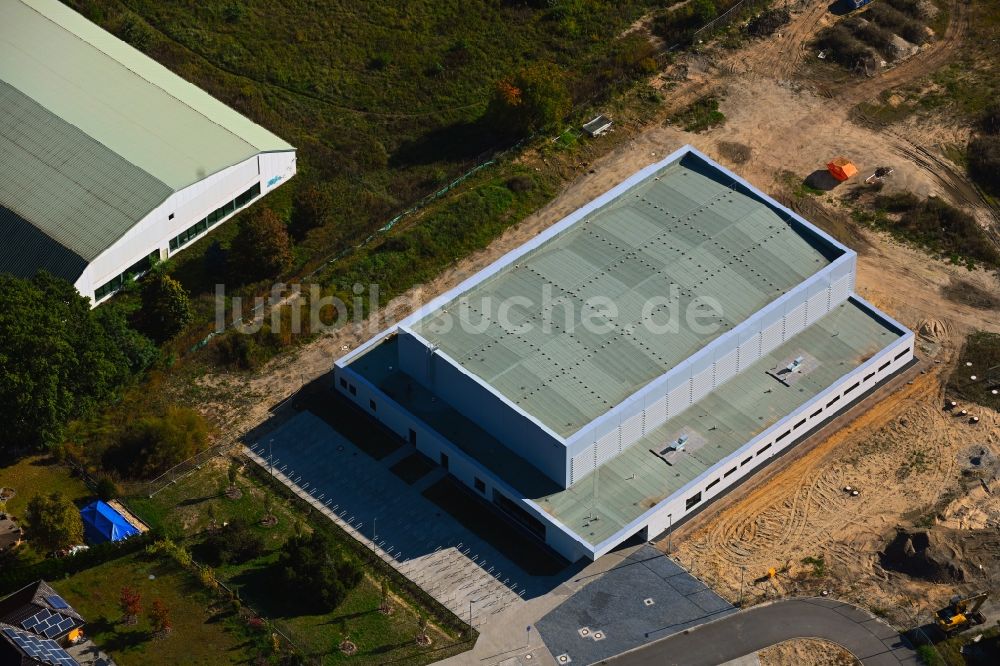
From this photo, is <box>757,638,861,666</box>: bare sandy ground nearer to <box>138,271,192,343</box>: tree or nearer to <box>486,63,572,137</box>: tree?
<box>138,271,192,343</box>: tree

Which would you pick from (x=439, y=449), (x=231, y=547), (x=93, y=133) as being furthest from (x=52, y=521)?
(x=93, y=133)

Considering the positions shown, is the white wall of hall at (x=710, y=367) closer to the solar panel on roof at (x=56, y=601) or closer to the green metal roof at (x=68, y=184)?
the solar panel on roof at (x=56, y=601)

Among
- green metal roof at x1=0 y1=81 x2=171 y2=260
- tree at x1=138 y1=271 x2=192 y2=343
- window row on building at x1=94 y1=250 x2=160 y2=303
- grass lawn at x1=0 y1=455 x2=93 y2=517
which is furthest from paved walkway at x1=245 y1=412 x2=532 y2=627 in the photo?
green metal roof at x1=0 y1=81 x2=171 y2=260

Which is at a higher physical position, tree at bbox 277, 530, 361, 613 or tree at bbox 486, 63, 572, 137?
tree at bbox 486, 63, 572, 137

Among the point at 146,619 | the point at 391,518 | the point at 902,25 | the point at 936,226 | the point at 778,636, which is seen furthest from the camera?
the point at 902,25

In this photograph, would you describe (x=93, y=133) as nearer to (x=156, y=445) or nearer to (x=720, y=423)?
(x=156, y=445)

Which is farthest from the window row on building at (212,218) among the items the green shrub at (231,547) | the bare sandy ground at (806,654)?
the bare sandy ground at (806,654)
